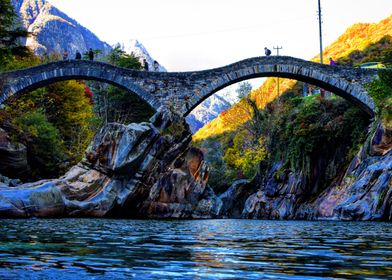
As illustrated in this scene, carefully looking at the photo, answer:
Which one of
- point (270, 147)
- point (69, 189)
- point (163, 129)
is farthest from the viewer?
point (270, 147)

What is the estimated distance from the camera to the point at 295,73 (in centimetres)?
3534

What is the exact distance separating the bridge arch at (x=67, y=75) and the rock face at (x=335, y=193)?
9.96m

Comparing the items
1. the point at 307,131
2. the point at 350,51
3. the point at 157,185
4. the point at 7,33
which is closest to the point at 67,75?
the point at 7,33

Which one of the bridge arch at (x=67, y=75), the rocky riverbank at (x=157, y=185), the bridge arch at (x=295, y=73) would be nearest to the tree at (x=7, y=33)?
the bridge arch at (x=67, y=75)

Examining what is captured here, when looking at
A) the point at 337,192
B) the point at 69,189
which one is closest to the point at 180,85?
the point at 337,192

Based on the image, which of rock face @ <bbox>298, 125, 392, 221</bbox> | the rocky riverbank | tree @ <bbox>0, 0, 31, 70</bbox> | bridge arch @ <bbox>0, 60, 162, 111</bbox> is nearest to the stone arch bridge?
bridge arch @ <bbox>0, 60, 162, 111</bbox>

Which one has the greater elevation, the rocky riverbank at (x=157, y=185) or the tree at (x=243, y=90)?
the tree at (x=243, y=90)

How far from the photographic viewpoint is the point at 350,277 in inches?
182

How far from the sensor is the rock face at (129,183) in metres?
20.7

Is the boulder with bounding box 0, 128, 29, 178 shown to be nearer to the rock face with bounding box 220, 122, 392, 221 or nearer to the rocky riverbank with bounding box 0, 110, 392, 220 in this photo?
the rocky riverbank with bounding box 0, 110, 392, 220

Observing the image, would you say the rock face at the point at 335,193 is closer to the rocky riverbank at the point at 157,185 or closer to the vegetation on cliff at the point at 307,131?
the rocky riverbank at the point at 157,185

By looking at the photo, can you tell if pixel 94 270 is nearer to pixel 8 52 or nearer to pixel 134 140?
pixel 134 140

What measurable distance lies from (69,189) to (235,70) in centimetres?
1643

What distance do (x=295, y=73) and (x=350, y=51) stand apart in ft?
131
